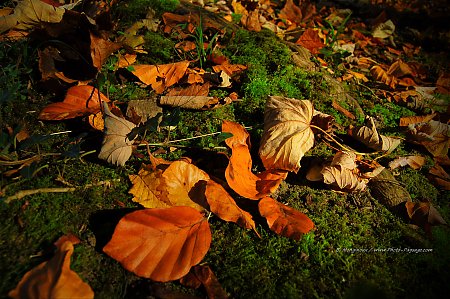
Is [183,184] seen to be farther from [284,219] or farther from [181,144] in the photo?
[284,219]

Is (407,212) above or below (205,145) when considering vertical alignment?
below

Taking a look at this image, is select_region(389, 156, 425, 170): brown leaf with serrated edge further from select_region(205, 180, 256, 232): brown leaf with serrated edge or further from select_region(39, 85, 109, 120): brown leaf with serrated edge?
select_region(39, 85, 109, 120): brown leaf with serrated edge

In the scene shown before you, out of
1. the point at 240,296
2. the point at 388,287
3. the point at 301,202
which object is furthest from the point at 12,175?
the point at 388,287

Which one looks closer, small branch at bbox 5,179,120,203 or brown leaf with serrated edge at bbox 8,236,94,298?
brown leaf with serrated edge at bbox 8,236,94,298

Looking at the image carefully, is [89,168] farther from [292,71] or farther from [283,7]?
[283,7]

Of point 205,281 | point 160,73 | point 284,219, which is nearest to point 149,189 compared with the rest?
point 205,281

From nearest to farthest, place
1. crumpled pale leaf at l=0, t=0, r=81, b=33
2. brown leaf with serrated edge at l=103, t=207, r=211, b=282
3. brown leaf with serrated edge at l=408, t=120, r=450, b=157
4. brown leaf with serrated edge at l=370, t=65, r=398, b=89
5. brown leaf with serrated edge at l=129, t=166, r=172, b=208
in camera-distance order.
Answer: brown leaf with serrated edge at l=103, t=207, r=211, b=282 < brown leaf with serrated edge at l=129, t=166, r=172, b=208 < crumpled pale leaf at l=0, t=0, r=81, b=33 < brown leaf with serrated edge at l=408, t=120, r=450, b=157 < brown leaf with serrated edge at l=370, t=65, r=398, b=89

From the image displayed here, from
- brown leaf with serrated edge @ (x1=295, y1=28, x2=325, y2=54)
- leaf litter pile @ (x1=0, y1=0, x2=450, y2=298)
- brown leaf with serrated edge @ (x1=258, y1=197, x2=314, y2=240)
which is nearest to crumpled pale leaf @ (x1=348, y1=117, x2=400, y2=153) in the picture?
leaf litter pile @ (x1=0, y1=0, x2=450, y2=298)
